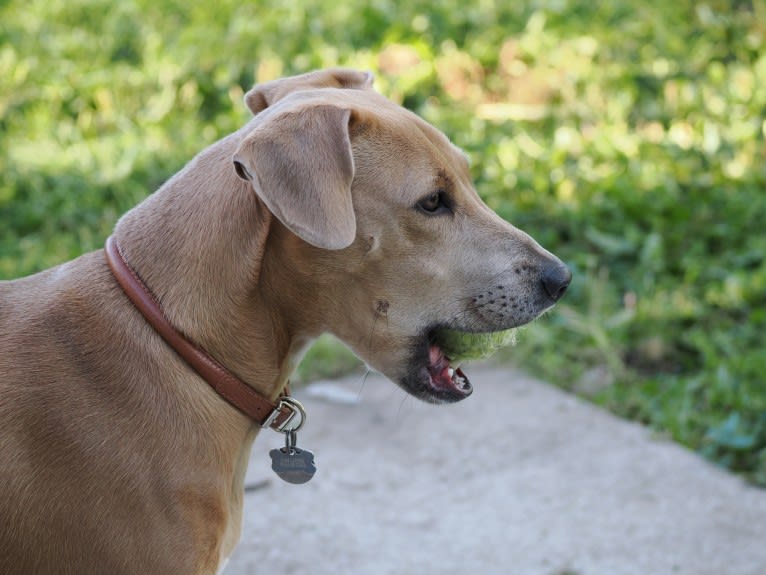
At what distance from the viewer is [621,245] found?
5.46m

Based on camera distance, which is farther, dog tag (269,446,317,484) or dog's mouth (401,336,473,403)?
dog tag (269,446,317,484)

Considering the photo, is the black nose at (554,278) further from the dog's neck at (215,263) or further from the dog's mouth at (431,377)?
the dog's neck at (215,263)

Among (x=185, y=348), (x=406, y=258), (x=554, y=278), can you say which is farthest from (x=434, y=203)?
(x=185, y=348)

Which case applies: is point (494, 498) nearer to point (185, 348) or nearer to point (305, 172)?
point (185, 348)

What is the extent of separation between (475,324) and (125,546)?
1030 millimetres

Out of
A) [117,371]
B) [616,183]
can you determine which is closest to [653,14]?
[616,183]

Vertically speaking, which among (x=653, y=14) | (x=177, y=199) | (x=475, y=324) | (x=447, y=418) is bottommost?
(x=447, y=418)

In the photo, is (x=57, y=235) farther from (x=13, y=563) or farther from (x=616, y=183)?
(x=13, y=563)

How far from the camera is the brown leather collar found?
248 cm

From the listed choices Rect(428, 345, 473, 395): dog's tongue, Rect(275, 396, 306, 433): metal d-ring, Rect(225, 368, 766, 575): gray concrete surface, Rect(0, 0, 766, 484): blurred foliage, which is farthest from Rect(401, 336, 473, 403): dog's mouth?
Rect(0, 0, 766, 484): blurred foliage

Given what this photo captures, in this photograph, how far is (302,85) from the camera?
2.93 metres

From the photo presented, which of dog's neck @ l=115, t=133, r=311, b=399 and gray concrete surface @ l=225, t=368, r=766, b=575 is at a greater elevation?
dog's neck @ l=115, t=133, r=311, b=399

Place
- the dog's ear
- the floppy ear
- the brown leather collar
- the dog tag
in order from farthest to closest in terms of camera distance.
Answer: the dog's ear
the dog tag
the brown leather collar
the floppy ear

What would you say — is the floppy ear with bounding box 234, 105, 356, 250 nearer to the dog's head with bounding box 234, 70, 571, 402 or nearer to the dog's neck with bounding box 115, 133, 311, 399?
the dog's head with bounding box 234, 70, 571, 402
